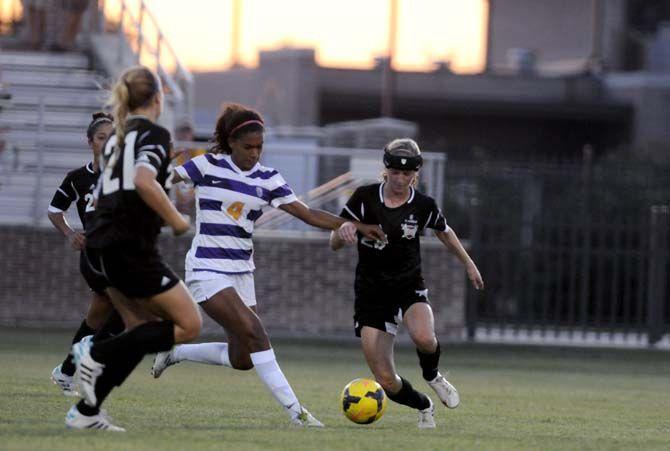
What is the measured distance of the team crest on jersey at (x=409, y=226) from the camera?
10.3 meters

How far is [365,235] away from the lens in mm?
9852

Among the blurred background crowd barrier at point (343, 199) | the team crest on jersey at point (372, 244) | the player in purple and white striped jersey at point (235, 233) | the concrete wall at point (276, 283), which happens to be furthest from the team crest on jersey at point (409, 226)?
the concrete wall at point (276, 283)

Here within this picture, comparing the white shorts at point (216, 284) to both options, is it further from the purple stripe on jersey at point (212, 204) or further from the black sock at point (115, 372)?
the black sock at point (115, 372)

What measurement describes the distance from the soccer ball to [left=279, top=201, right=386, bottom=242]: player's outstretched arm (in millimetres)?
992

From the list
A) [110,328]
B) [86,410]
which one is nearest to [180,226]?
[86,410]

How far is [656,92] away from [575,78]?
2346 mm

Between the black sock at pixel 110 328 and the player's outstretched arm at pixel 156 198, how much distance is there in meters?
2.07

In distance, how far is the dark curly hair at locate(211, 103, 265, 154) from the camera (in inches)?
372

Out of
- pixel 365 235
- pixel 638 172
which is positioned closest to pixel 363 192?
pixel 365 235

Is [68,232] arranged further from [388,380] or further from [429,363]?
[429,363]

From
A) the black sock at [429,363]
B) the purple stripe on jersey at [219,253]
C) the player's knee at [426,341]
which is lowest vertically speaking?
the black sock at [429,363]

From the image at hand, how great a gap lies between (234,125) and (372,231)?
116 centimetres

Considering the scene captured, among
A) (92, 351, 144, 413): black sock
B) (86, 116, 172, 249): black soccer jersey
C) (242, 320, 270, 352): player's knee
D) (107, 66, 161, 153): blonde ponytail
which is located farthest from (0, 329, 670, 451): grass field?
(107, 66, 161, 153): blonde ponytail

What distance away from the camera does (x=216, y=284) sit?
9375mm
